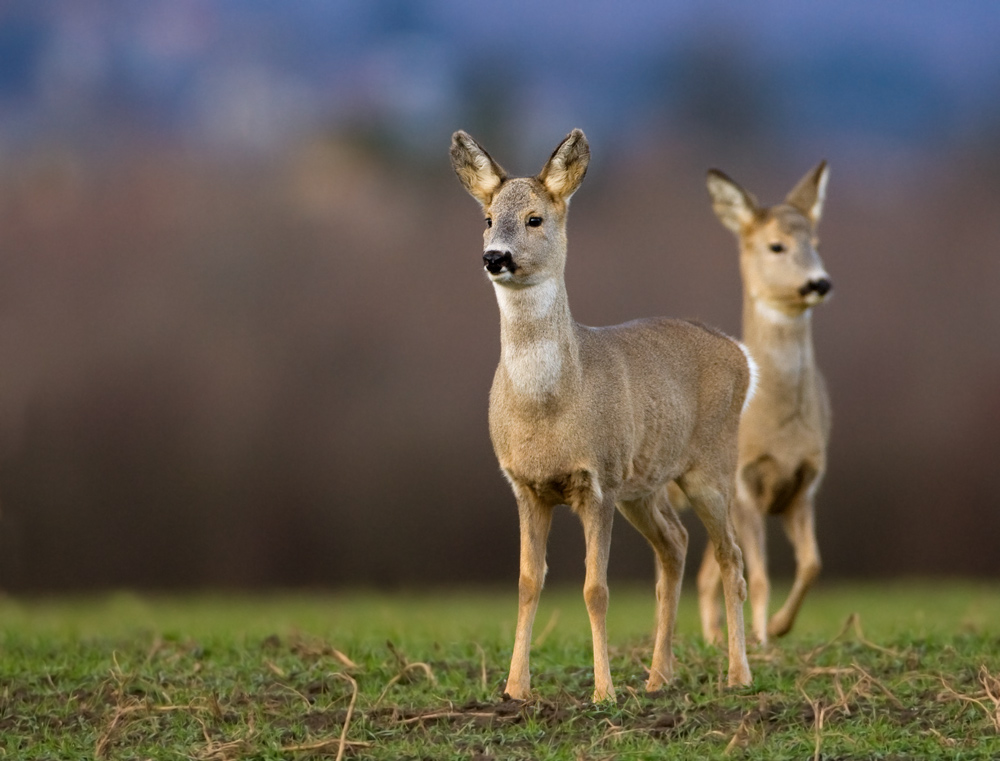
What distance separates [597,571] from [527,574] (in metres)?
0.31

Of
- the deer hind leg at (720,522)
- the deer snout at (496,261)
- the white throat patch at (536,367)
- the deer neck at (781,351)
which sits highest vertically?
the deer neck at (781,351)

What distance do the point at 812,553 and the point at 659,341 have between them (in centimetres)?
334

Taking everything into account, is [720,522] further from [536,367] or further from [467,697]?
[467,697]

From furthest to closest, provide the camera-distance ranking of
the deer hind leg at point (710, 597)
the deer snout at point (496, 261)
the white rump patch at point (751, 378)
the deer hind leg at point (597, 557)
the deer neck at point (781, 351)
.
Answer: the deer neck at point (781, 351), the deer hind leg at point (710, 597), the white rump patch at point (751, 378), the deer hind leg at point (597, 557), the deer snout at point (496, 261)

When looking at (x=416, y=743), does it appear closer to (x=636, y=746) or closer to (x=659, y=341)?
(x=636, y=746)

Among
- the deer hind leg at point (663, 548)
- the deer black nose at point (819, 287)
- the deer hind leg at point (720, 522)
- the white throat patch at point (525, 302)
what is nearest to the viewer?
the white throat patch at point (525, 302)

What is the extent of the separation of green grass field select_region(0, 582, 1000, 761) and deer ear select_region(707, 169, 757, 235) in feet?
9.93

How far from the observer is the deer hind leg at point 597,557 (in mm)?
6742

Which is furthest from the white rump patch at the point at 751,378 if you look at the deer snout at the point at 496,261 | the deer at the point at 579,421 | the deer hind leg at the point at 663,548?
the deer snout at the point at 496,261

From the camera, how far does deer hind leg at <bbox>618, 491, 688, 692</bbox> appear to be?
741 cm

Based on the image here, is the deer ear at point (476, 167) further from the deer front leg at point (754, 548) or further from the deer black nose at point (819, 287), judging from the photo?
the deer black nose at point (819, 287)

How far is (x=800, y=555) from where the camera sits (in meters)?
10.6

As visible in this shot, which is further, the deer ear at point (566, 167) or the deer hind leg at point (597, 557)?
the deer ear at point (566, 167)

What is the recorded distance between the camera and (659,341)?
7.73 m
